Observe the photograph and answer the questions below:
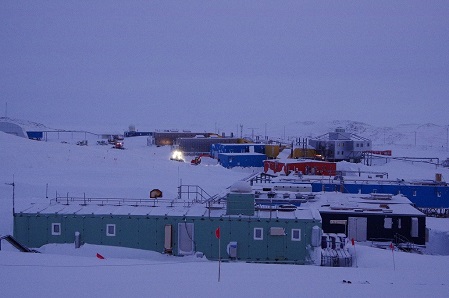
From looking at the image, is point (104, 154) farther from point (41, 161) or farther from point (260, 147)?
point (260, 147)

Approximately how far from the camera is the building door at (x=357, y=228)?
1697 centimetres

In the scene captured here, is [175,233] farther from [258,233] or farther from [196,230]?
[258,233]

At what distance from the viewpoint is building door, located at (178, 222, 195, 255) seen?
13.7m

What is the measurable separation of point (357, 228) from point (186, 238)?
6.58 meters

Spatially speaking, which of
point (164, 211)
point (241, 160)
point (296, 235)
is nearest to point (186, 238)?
point (164, 211)

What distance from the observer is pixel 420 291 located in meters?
8.01

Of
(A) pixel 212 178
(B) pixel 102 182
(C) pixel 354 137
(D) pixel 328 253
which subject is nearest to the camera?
(D) pixel 328 253

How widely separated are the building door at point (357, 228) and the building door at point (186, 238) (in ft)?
20.4

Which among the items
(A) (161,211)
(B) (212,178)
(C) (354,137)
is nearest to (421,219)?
(A) (161,211)

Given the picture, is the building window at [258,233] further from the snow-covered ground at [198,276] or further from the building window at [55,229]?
the building window at [55,229]

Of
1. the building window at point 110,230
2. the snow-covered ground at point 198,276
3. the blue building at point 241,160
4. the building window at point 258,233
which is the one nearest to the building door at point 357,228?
the snow-covered ground at point 198,276

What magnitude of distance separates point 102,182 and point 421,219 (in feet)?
58.9

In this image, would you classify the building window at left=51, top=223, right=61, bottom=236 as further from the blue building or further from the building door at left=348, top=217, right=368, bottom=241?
the blue building

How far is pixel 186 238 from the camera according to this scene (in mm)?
13781
